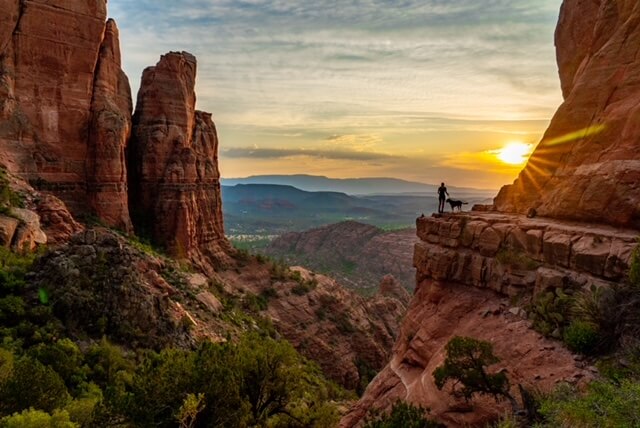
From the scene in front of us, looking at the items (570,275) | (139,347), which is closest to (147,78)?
(139,347)

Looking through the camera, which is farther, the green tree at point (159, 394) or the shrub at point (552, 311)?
the green tree at point (159, 394)

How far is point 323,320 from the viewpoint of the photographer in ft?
209

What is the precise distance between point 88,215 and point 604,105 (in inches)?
2060

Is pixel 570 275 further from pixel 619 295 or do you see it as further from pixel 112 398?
pixel 112 398

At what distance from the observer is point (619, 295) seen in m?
14.3

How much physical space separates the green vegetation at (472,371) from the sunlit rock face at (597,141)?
808 cm

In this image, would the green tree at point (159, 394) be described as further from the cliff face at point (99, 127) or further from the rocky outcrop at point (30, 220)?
the cliff face at point (99, 127)

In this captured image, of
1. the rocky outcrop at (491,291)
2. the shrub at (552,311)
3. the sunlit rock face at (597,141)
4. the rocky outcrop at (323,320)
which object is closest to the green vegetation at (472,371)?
the rocky outcrop at (491,291)

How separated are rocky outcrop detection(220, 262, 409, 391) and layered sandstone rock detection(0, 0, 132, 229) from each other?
22431mm

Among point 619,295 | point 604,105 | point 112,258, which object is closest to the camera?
point 619,295

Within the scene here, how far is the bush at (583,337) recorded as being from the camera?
14.2 m

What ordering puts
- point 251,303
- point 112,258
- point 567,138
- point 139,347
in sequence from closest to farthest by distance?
point 567,138 → point 139,347 → point 112,258 → point 251,303

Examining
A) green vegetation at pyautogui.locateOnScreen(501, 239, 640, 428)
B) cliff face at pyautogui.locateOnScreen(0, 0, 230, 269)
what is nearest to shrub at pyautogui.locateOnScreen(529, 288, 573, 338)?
green vegetation at pyautogui.locateOnScreen(501, 239, 640, 428)

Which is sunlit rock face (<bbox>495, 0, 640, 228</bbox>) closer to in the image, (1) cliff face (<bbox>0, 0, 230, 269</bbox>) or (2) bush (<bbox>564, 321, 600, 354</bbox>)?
(2) bush (<bbox>564, 321, 600, 354</bbox>)
